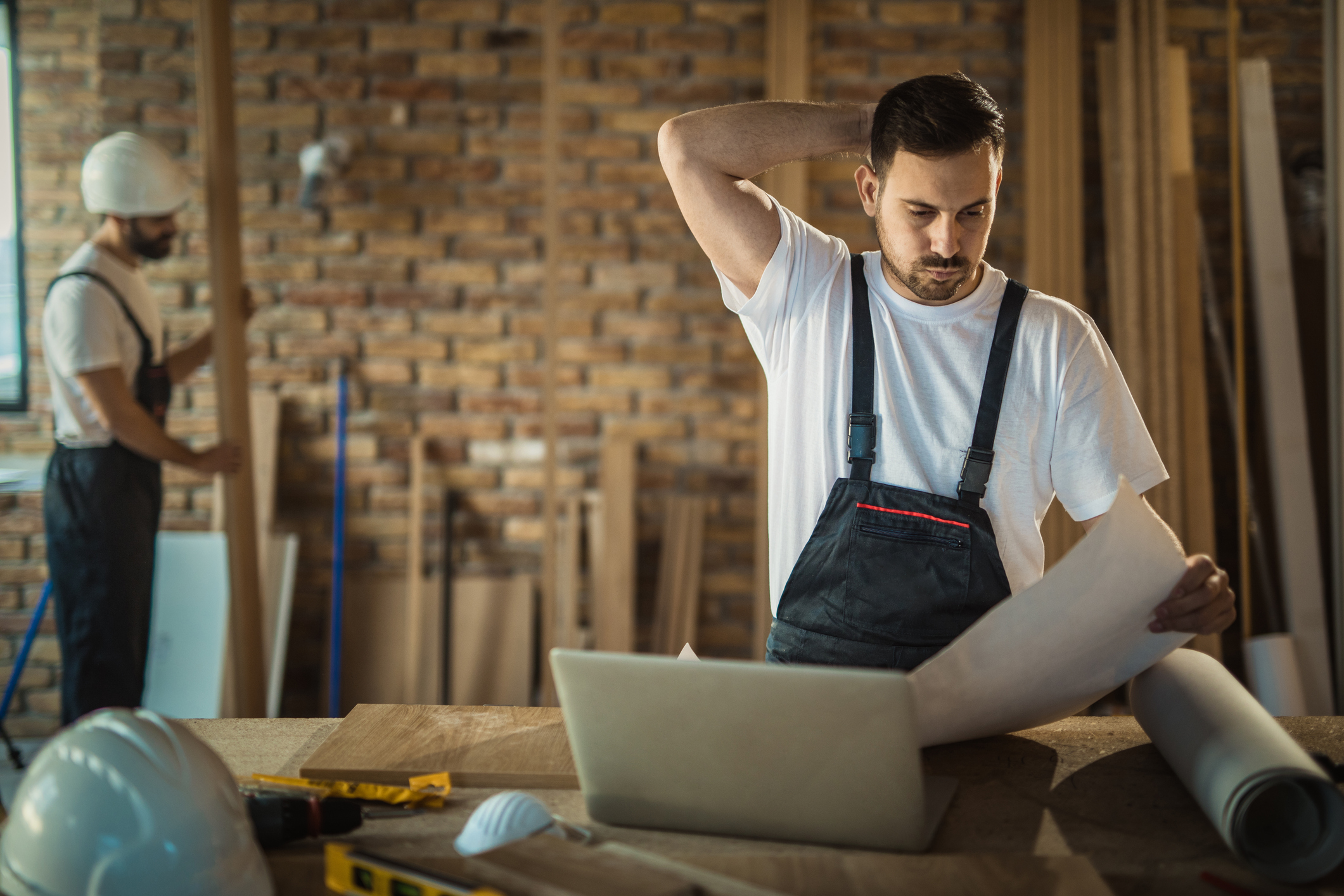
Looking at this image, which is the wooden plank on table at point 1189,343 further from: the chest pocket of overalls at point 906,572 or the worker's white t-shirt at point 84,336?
the worker's white t-shirt at point 84,336

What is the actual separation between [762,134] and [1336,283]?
7.39ft

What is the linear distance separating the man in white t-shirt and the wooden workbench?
0.82ft

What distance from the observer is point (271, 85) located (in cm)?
338

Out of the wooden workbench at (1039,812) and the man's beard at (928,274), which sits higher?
the man's beard at (928,274)

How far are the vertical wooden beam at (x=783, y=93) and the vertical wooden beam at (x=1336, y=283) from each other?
151 centimetres

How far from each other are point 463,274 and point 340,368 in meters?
0.53

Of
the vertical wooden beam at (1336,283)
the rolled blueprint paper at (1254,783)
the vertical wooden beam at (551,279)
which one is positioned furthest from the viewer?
the vertical wooden beam at (1336,283)

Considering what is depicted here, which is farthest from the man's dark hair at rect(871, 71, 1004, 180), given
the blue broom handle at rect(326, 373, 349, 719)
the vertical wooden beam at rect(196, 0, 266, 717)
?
the blue broom handle at rect(326, 373, 349, 719)

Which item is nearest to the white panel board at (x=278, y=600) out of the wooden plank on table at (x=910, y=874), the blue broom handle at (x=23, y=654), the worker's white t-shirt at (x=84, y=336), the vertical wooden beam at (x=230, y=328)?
the vertical wooden beam at (x=230, y=328)

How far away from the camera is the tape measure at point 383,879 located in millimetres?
721

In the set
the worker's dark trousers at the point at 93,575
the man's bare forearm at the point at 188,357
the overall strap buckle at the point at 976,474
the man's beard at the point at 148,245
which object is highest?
the man's beard at the point at 148,245

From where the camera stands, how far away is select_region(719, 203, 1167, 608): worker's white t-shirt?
4.64 ft

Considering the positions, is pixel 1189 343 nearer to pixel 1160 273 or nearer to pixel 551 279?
pixel 1160 273

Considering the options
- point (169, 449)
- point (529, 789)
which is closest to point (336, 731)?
point (529, 789)
